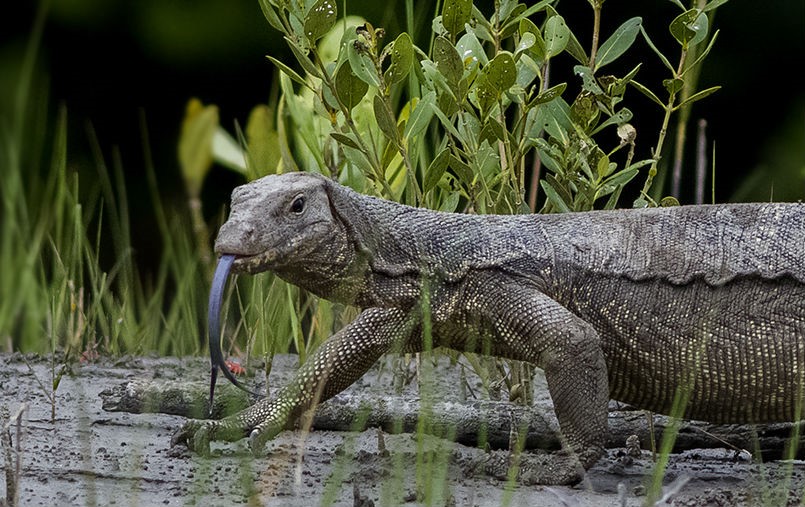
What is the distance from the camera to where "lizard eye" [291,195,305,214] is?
3.66 metres

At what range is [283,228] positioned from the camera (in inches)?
143

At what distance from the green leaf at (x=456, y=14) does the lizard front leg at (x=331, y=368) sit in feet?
3.20

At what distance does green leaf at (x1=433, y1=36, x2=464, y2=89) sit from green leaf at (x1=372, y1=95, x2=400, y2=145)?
0.22m

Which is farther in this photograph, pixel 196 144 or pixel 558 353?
pixel 196 144

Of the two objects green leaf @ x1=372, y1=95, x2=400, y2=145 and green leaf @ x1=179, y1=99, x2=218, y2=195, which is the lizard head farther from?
green leaf @ x1=179, y1=99, x2=218, y2=195

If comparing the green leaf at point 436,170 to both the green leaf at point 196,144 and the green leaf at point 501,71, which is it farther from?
the green leaf at point 196,144

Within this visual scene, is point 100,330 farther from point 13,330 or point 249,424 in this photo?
point 249,424

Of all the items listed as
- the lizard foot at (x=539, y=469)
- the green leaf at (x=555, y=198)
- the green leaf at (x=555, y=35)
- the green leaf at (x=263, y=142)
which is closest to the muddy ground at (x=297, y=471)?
the lizard foot at (x=539, y=469)

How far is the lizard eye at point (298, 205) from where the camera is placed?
12.0ft

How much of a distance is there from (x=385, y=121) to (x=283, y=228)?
80cm

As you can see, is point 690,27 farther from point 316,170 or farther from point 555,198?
point 316,170

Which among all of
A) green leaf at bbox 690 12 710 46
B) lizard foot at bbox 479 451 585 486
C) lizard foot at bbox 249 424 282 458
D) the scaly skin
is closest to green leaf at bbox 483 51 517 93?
the scaly skin

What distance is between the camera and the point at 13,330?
18.1ft

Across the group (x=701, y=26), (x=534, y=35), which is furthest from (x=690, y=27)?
(x=534, y=35)
